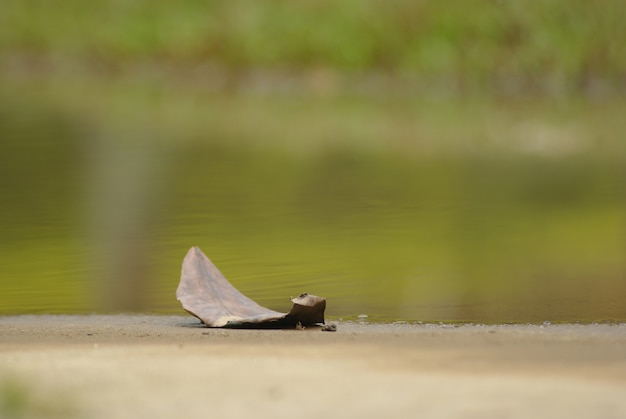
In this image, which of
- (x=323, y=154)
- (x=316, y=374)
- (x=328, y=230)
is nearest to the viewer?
(x=316, y=374)

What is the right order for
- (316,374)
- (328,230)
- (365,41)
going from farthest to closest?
(365,41), (328,230), (316,374)

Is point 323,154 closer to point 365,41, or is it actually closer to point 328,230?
point 328,230

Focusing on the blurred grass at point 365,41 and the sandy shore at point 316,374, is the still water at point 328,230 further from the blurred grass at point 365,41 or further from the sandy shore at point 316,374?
the blurred grass at point 365,41

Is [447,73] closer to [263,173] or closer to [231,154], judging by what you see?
[231,154]

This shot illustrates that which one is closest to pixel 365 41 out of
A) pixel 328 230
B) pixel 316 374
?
pixel 328 230

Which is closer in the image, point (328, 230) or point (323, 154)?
point (328, 230)

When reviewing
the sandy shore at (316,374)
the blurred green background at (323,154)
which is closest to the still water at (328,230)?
the blurred green background at (323,154)
